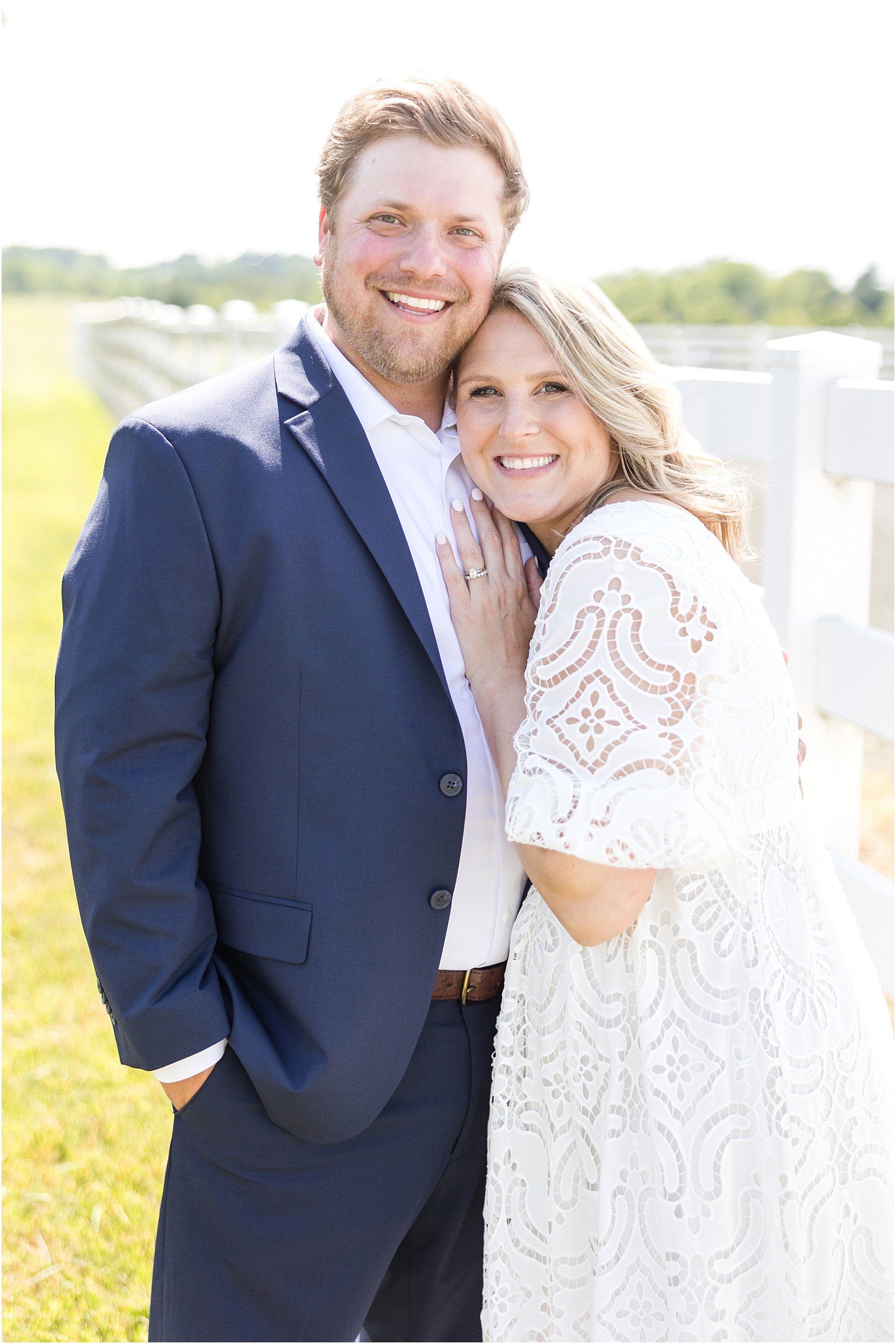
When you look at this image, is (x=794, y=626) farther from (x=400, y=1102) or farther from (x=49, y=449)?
(x=49, y=449)

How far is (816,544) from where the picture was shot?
2.99 m

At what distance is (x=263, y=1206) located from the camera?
213cm

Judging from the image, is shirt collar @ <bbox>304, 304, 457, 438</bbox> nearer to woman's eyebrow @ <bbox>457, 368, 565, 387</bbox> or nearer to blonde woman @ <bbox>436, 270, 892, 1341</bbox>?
woman's eyebrow @ <bbox>457, 368, 565, 387</bbox>

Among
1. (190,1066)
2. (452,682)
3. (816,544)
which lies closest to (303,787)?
(452,682)

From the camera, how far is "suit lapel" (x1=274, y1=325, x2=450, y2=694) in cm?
205

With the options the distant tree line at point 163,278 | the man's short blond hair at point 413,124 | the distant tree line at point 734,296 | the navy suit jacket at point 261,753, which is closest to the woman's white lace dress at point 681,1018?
the navy suit jacket at point 261,753

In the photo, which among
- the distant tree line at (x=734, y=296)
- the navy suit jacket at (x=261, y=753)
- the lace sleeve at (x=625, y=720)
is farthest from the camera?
the distant tree line at (x=734, y=296)

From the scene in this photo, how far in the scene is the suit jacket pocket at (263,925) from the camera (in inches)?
79.8

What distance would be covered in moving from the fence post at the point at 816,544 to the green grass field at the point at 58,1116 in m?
2.20

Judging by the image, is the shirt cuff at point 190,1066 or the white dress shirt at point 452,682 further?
the white dress shirt at point 452,682

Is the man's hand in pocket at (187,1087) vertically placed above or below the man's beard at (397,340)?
below

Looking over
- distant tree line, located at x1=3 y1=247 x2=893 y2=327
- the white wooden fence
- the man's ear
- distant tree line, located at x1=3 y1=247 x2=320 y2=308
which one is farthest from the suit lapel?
distant tree line, located at x1=3 y1=247 x2=320 y2=308

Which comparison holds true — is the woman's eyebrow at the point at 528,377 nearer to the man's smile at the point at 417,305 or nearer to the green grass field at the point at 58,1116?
the man's smile at the point at 417,305

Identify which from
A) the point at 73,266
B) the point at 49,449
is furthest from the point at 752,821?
the point at 73,266
